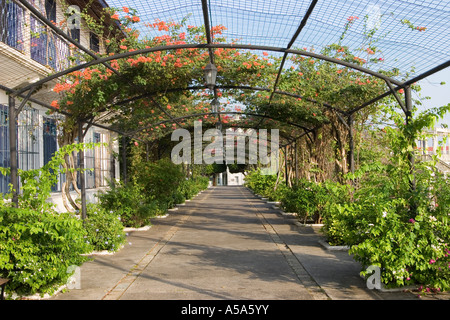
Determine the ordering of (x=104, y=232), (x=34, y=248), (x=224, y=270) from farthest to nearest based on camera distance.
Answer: (x=104, y=232) < (x=224, y=270) < (x=34, y=248)

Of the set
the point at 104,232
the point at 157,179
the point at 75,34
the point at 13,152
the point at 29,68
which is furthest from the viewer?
the point at 157,179

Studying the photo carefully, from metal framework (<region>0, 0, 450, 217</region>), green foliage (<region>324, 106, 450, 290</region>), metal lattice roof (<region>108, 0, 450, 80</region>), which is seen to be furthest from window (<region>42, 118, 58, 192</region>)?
green foliage (<region>324, 106, 450, 290</region>)

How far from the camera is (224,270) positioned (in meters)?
7.00

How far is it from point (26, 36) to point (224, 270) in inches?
305

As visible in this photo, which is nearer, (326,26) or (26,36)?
(326,26)

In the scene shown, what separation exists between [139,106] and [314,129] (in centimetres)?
554

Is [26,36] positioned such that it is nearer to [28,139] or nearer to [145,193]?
[28,139]

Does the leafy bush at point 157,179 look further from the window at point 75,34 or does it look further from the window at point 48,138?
the window at point 75,34

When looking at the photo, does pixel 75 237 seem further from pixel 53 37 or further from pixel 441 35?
pixel 53 37

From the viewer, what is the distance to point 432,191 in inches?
219

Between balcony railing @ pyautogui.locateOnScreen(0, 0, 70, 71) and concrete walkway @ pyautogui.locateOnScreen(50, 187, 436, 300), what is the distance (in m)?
5.01

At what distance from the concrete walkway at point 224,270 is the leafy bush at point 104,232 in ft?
0.74

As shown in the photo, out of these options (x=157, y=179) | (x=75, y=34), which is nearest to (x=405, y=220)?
(x=157, y=179)
